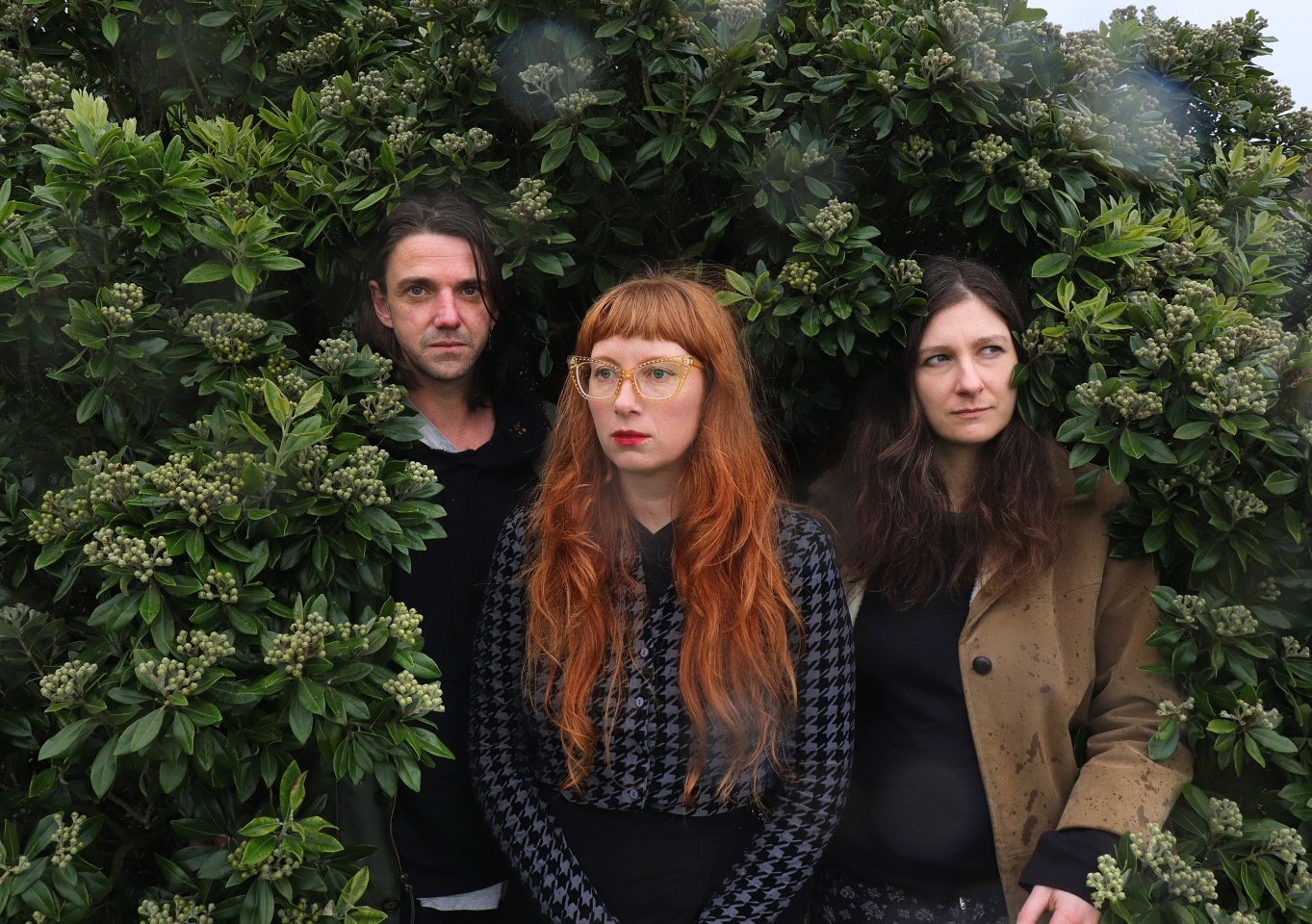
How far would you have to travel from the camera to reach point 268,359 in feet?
9.38

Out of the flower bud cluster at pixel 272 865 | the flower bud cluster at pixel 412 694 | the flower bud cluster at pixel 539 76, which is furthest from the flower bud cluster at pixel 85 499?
the flower bud cluster at pixel 539 76

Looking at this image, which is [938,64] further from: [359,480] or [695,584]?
[359,480]

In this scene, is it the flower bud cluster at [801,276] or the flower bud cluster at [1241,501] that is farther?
the flower bud cluster at [801,276]

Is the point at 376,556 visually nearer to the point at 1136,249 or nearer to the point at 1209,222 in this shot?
the point at 1136,249

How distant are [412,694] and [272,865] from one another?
20.1 inches

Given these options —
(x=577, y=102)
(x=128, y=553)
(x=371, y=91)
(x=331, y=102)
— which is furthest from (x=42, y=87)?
(x=128, y=553)

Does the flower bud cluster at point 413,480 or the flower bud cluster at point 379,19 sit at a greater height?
the flower bud cluster at point 379,19

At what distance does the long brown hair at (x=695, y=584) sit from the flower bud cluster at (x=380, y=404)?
48cm

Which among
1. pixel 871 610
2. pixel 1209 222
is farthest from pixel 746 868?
pixel 1209 222

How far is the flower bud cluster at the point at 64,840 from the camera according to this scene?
245 centimetres

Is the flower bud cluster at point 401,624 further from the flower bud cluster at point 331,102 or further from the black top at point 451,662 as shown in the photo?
the flower bud cluster at point 331,102

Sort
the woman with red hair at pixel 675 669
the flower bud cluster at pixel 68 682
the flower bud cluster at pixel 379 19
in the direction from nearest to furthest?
the flower bud cluster at pixel 68 682 < the woman with red hair at pixel 675 669 < the flower bud cluster at pixel 379 19

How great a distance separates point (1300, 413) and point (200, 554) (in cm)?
267

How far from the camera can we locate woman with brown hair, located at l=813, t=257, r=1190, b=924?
2641mm
